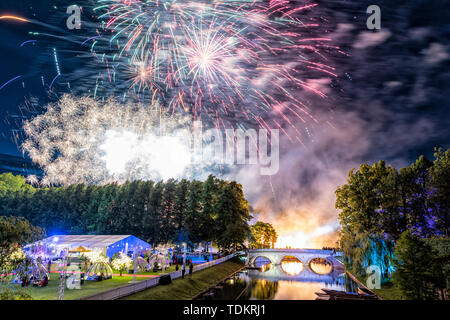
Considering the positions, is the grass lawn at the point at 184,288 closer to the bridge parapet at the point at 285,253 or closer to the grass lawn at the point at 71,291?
the grass lawn at the point at 71,291

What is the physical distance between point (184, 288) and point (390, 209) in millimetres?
Result: 40064

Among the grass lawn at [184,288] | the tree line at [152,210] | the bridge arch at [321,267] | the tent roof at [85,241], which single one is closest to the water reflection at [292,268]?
the bridge arch at [321,267]

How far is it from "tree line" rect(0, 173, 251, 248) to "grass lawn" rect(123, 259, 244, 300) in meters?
21.8

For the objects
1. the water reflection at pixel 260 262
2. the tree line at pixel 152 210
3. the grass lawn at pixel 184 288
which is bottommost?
the water reflection at pixel 260 262

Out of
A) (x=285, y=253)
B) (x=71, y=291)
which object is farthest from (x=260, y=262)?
(x=71, y=291)

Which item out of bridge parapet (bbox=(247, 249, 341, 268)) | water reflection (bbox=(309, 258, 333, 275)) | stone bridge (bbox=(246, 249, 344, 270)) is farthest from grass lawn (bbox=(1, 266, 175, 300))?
water reflection (bbox=(309, 258, 333, 275))

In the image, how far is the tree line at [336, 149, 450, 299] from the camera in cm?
4269

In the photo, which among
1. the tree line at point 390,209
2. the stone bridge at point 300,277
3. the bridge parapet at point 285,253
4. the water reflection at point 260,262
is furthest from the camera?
the water reflection at point 260,262

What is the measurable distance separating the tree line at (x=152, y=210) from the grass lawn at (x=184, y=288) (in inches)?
857

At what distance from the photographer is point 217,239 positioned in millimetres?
71938

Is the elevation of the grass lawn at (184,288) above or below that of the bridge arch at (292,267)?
above

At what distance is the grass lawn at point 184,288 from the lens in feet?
88.8

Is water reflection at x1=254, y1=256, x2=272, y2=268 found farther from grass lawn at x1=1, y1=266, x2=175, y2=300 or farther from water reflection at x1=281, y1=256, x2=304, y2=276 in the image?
grass lawn at x1=1, y1=266, x2=175, y2=300

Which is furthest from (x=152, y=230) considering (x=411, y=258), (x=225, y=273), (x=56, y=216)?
(x=411, y=258)
